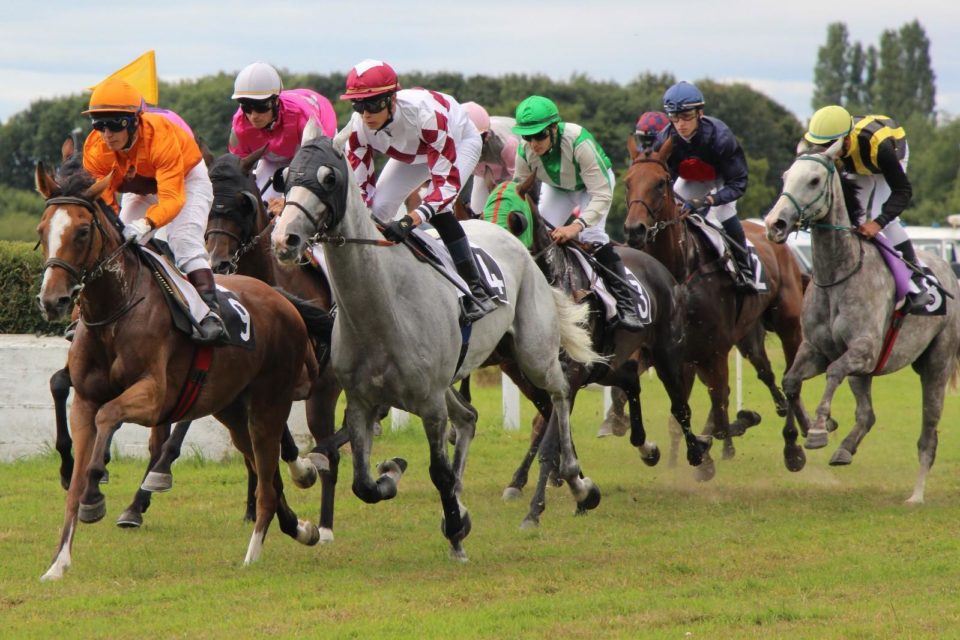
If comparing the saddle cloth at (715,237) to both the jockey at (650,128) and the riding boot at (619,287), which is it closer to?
the jockey at (650,128)

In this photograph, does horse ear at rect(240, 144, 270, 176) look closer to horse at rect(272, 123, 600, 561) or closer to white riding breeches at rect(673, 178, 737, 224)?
horse at rect(272, 123, 600, 561)

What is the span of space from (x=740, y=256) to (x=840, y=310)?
1882 mm

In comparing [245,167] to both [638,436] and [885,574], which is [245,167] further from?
[885,574]

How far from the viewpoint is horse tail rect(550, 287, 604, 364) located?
8.55 meters

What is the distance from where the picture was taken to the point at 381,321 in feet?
22.4

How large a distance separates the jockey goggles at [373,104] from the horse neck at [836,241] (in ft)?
9.96

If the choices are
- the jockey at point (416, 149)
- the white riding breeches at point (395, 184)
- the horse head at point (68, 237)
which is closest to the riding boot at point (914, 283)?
the white riding breeches at point (395, 184)

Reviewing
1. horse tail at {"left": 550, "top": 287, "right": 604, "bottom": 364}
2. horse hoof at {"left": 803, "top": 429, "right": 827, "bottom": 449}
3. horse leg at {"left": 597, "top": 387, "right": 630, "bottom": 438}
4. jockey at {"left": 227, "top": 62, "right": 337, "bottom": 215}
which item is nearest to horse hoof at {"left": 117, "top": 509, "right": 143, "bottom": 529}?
jockey at {"left": 227, "top": 62, "right": 337, "bottom": 215}

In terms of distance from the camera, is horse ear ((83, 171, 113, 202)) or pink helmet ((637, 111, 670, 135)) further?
pink helmet ((637, 111, 670, 135))

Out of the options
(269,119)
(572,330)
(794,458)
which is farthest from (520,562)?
(794,458)

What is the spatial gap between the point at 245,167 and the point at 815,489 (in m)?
4.57

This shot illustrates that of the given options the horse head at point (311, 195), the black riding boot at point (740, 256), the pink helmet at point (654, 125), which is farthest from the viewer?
the pink helmet at point (654, 125)

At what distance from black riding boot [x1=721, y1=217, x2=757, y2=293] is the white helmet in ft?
12.2

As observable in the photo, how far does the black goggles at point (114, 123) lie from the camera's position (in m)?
6.99
